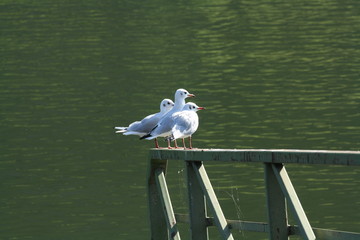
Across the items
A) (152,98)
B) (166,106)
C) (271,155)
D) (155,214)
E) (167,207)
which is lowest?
(155,214)

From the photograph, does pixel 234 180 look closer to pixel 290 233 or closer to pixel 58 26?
pixel 290 233

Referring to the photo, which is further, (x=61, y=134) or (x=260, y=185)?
(x=61, y=134)

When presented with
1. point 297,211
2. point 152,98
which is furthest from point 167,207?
point 152,98

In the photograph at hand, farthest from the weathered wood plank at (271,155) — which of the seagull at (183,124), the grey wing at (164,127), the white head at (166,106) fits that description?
the white head at (166,106)

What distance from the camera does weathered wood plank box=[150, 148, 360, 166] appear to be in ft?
29.3

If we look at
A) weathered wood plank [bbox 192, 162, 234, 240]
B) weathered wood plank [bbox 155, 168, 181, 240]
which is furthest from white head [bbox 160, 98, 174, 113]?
weathered wood plank [bbox 192, 162, 234, 240]

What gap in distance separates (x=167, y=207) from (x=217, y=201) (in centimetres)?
127

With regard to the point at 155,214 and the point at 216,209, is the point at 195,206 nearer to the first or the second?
the point at 216,209

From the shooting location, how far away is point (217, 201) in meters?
11.0

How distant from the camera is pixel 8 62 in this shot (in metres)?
43.1

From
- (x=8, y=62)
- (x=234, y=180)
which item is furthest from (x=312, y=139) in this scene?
(x=8, y=62)

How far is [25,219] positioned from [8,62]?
24.3 m

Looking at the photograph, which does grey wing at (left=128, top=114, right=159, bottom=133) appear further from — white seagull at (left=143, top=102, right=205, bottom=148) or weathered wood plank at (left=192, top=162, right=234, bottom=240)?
weathered wood plank at (left=192, top=162, right=234, bottom=240)

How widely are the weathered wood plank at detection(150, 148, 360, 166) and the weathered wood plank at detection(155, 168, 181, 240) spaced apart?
Answer: 421 mm
